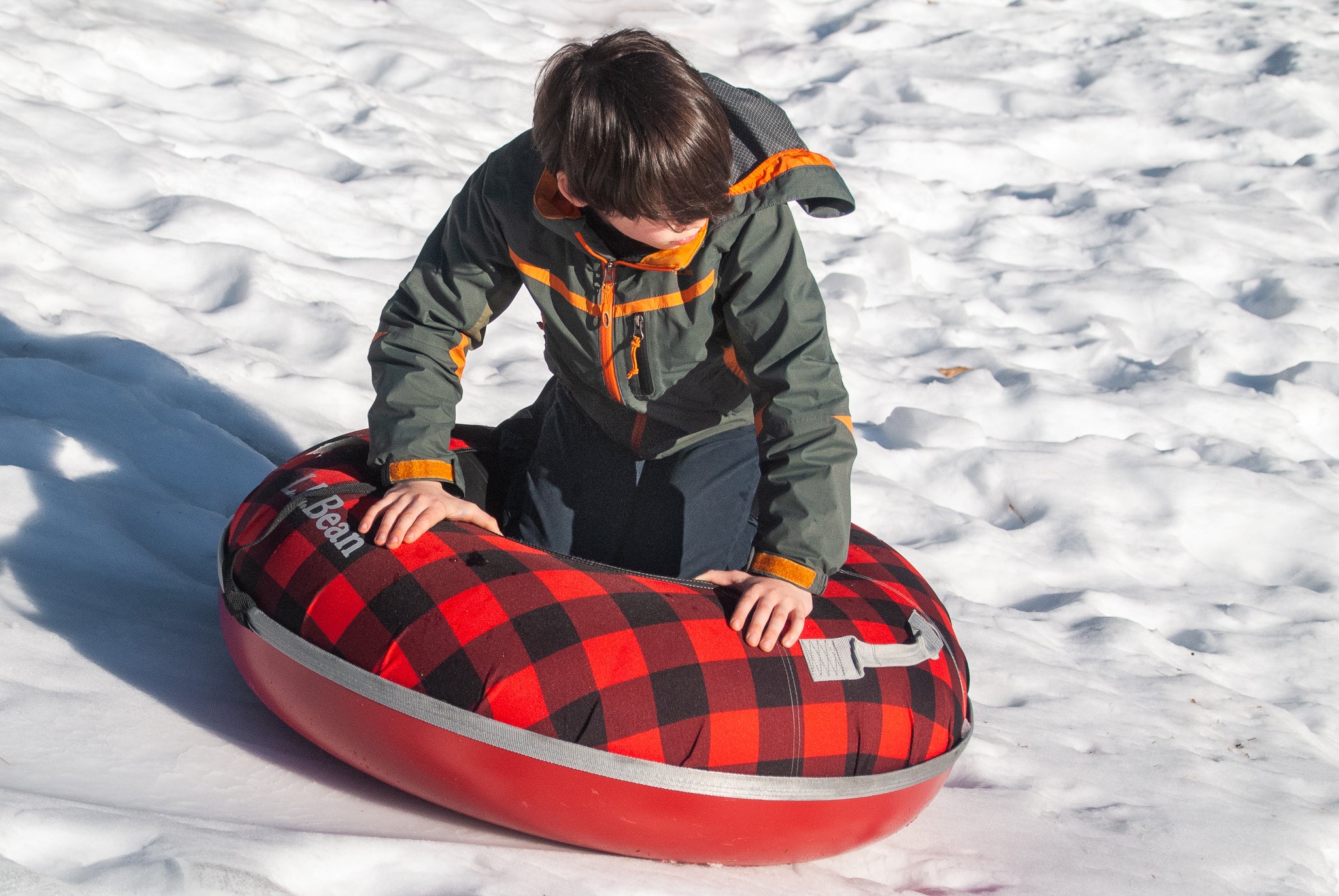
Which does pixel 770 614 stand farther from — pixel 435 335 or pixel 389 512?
pixel 435 335

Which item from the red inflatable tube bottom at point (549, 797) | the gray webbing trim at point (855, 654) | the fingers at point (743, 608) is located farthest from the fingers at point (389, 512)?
the gray webbing trim at point (855, 654)

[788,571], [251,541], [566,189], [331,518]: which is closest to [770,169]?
[566,189]

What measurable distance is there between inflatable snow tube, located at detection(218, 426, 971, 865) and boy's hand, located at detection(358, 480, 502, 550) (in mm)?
22

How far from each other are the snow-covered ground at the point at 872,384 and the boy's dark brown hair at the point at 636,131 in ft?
3.25

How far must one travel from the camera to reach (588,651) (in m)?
1.69

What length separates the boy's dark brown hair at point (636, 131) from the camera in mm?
1599

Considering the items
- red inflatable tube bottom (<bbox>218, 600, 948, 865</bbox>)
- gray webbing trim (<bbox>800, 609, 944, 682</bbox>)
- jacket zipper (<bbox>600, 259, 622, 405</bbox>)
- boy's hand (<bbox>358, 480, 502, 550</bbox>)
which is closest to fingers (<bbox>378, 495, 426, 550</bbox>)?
boy's hand (<bbox>358, 480, 502, 550</bbox>)

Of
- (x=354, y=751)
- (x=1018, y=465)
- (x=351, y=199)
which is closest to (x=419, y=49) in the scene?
(x=351, y=199)

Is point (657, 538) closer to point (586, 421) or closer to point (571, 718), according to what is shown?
point (586, 421)

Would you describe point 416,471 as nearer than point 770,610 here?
No

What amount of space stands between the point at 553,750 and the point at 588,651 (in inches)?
5.9

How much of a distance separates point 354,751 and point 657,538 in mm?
740

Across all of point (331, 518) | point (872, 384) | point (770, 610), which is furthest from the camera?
point (872, 384)

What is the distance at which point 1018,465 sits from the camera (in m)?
3.44
